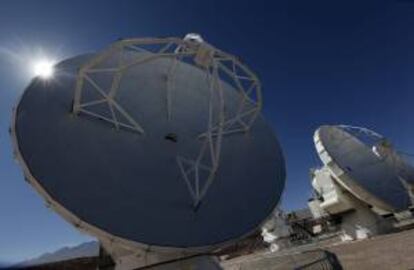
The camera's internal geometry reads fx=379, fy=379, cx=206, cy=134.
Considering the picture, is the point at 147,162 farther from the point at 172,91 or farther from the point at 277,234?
the point at 277,234

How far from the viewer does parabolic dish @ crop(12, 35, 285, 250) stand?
9.66 metres

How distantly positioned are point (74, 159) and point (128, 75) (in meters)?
4.63

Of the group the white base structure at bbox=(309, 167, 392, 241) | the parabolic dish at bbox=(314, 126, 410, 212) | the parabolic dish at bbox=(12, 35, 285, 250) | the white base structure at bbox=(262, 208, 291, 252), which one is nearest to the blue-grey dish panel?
the parabolic dish at bbox=(12, 35, 285, 250)

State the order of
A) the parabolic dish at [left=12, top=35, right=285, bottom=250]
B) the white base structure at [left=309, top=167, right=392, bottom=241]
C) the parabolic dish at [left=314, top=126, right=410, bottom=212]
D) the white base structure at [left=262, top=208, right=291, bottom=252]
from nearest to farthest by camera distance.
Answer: the parabolic dish at [left=12, top=35, right=285, bottom=250]
the parabolic dish at [left=314, top=126, right=410, bottom=212]
the white base structure at [left=309, top=167, right=392, bottom=241]
the white base structure at [left=262, top=208, right=291, bottom=252]

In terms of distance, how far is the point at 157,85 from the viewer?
14.7 metres

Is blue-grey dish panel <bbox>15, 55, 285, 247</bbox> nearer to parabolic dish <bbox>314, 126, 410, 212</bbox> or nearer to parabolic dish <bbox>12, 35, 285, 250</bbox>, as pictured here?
parabolic dish <bbox>12, 35, 285, 250</bbox>

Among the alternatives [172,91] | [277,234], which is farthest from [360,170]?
[172,91]

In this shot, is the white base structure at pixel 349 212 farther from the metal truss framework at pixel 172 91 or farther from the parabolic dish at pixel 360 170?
the metal truss framework at pixel 172 91

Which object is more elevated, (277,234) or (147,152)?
(147,152)

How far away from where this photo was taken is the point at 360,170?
22.8m

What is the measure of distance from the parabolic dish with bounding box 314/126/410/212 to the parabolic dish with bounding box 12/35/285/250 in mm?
8837

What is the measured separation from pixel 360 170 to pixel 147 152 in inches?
596

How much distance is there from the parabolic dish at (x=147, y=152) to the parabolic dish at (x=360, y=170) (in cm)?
884

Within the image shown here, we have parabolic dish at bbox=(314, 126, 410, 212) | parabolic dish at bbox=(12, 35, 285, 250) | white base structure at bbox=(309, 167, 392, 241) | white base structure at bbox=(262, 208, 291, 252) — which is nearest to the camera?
parabolic dish at bbox=(12, 35, 285, 250)
